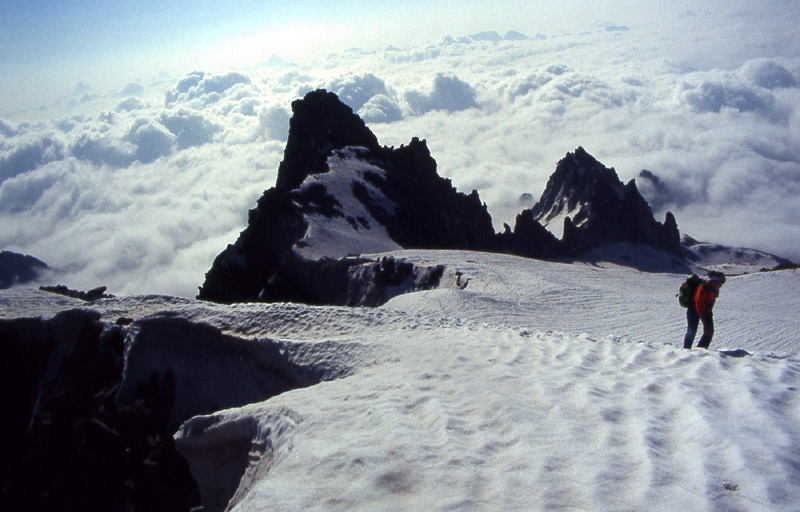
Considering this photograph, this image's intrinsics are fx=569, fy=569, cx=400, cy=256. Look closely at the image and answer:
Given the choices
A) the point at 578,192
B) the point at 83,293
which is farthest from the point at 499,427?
the point at 578,192

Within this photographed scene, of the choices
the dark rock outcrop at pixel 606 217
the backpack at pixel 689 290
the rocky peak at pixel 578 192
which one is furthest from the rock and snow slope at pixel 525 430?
the rocky peak at pixel 578 192

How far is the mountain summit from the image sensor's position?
32866 millimetres

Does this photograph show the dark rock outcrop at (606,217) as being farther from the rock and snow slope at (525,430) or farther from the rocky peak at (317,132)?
the rock and snow slope at (525,430)

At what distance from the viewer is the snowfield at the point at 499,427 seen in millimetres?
4848

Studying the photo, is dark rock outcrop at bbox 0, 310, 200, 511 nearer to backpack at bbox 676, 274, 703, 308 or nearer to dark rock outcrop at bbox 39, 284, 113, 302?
dark rock outcrop at bbox 39, 284, 113, 302

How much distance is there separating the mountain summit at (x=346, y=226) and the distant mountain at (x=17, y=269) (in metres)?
72.1

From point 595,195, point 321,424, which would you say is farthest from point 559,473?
point 595,195

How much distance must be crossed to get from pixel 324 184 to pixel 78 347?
2765 cm

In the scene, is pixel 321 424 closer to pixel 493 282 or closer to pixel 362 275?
pixel 493 282

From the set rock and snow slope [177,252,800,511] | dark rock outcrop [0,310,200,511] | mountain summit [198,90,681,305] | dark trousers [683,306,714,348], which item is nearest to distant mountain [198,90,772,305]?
mountain summit [198,90,681,305]

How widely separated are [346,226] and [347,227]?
144 millimetres

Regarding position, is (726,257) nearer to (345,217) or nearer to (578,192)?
(578,192)

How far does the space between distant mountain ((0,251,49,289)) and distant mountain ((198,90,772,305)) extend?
7186cm

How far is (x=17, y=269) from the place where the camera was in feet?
351
